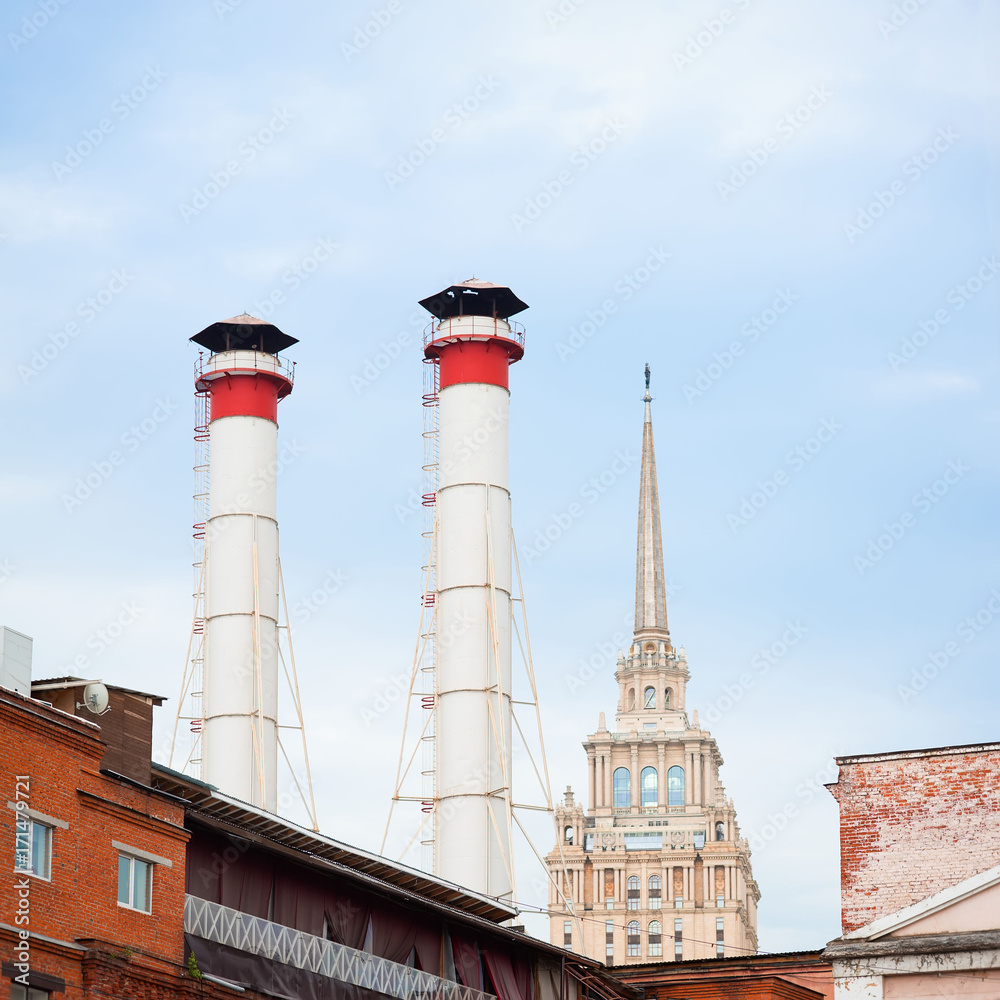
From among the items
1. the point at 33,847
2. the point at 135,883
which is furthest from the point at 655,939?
the point at 33,847

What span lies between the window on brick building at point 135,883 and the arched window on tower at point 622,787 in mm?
146341

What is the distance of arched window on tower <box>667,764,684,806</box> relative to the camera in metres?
176

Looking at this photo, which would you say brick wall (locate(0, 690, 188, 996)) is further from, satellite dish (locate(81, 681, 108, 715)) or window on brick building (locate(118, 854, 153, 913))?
satellite dish (locate(81, 681, 108, 715))

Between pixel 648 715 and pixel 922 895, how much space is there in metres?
147

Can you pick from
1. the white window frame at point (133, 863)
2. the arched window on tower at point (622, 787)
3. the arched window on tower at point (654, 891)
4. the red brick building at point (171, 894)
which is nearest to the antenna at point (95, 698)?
the red brick building at point (171, 894)

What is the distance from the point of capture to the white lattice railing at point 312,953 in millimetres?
34312

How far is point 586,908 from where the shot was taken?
554 ft

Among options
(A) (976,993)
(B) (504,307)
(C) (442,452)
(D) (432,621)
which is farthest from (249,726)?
(A) (976,993)

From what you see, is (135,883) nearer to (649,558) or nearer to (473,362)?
(473,362)

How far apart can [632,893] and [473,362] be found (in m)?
109

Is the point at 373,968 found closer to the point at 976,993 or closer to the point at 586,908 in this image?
the point at 976,993

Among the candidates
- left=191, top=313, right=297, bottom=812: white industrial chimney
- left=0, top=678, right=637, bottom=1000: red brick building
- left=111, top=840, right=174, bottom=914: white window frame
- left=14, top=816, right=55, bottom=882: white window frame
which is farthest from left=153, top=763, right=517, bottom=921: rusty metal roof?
left=191, top=313, right=297, bottom=812: white industrial chimney

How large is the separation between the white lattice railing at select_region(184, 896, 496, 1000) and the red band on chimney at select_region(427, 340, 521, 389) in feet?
103

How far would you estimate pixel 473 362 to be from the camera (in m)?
69.6
